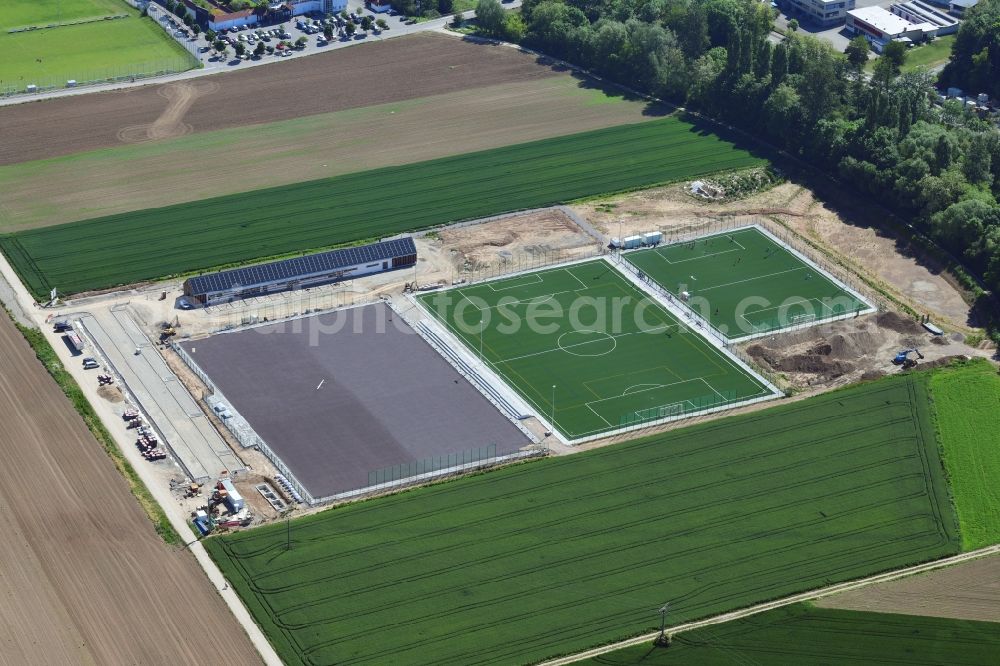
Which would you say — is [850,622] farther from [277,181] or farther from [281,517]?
[277,181]

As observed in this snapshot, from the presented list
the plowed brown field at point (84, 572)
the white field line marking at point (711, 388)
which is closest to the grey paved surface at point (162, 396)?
the plowed brown field at point (84, 572)

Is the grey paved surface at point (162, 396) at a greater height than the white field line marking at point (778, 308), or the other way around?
the grey paved surface at point (162, 396)

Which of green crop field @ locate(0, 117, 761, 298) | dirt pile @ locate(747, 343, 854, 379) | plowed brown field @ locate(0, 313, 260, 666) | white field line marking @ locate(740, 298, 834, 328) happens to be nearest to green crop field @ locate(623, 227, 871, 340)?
white field line marking @ locate(740, 298, 834, 328)

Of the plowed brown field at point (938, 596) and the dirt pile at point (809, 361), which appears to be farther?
the dirt pile at point (809, 361)

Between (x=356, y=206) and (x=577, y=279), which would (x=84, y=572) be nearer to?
(x=577, y=279)

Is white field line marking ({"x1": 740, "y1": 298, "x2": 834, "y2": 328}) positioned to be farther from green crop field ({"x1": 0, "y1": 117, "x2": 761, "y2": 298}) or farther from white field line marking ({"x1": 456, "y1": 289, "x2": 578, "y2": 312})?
green crop field ({"x1": 0, "y1": 117, "x2": 761, "y2": 298})

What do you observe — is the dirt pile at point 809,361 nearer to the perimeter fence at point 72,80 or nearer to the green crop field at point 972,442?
the green crop field at point 972,442
